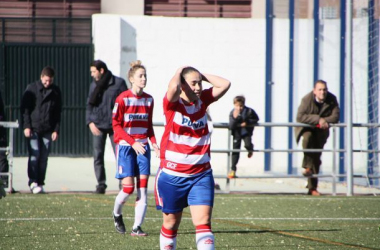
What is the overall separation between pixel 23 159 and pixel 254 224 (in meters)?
10.9

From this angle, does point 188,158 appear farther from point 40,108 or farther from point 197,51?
point 197,51

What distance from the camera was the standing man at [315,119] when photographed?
14164 mm

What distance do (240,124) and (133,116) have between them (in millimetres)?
5564

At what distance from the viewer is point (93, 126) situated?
13.5 metres

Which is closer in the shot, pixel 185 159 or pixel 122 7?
pixel 185 159

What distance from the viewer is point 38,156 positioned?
13.7 meters

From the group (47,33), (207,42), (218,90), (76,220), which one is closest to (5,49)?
(47,33)

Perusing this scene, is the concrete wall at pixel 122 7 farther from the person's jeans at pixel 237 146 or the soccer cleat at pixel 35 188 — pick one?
the soccer cleat at pixel 35 188

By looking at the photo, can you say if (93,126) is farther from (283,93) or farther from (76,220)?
(283,93)

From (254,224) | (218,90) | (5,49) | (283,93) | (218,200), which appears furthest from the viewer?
(5,49)

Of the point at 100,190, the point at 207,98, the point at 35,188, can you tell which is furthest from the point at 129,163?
the point at 35,188

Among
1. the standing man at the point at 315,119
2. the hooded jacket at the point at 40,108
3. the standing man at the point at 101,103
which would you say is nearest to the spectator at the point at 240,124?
the standing man at the point at 315,119

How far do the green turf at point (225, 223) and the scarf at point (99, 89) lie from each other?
161 cm

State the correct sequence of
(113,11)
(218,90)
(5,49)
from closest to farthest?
1. (218,90)
2. (5,49)
3. (113,11)
